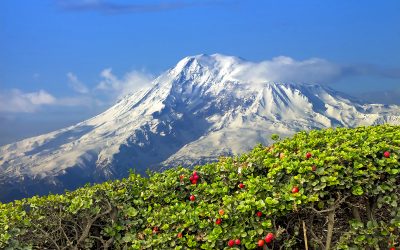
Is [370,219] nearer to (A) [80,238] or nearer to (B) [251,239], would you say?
(B) [251,239]

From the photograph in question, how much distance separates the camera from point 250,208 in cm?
962

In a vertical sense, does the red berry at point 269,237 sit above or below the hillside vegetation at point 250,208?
below

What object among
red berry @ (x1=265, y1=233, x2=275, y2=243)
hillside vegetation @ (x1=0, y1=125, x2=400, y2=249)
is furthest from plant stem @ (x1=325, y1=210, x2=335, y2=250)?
red berry @ (x1=265, y1=233, x2=275, y2=243)

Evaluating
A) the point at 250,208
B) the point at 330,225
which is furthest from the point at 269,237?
the point at 330,225

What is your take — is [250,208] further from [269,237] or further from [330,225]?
[330,225]

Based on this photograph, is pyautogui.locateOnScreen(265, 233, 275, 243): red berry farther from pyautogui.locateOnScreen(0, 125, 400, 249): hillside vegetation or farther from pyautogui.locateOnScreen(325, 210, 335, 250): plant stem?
pyautogui.locateOnScreen(325, 210, 335, 250): plant stem

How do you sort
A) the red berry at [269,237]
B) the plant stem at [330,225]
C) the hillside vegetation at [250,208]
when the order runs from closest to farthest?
the red berry at [269,237], the hillside vegetation at [250,208], the plant stem at [330,225]

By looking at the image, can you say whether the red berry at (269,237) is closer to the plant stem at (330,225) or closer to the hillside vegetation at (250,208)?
the hillside vegetation at (250,208)

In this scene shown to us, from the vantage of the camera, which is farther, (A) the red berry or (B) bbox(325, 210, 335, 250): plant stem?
(B) bbox(325, 210, 335, 250): plant stem

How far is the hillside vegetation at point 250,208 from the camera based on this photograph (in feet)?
32.1

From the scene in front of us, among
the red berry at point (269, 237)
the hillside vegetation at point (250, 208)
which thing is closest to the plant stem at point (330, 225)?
the hillside vegetation at point (250, 208)

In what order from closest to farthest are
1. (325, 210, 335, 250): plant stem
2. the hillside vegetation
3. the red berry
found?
the red berry
the hillside vegetation
(325, 210, 335, 250): plant stem

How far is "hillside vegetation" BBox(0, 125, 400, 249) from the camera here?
9773 millimetres

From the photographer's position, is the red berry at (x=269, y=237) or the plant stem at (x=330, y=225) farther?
the plant stem at (x=330, y=225)
